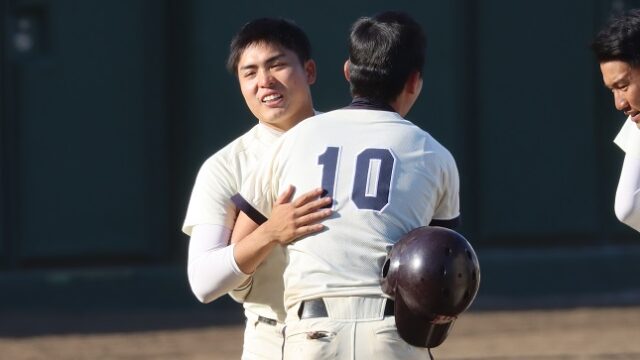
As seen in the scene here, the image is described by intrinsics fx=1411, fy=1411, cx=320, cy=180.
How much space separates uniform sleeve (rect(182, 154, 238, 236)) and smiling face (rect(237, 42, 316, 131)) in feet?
0.70

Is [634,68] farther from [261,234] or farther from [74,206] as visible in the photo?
[74,206]

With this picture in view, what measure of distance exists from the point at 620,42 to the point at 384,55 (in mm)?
786

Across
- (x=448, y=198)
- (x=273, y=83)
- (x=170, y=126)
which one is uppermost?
(x=273, y=83)

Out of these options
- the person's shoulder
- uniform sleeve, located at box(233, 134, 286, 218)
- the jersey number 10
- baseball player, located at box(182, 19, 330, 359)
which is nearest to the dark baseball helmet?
the jersey number 10

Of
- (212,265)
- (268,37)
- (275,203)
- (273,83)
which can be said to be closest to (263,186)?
(275,203)

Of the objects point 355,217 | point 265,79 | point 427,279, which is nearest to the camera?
point 427,279

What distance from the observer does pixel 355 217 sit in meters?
3.53

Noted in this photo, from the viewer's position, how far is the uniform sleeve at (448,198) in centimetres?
365

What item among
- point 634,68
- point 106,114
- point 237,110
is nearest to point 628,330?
point 237,110

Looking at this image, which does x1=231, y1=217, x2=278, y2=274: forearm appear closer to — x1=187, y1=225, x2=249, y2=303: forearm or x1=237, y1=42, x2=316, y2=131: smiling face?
x1=187, y1=225, x2=249, y2=303: forearm

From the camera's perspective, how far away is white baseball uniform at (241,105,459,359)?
3.51 metres

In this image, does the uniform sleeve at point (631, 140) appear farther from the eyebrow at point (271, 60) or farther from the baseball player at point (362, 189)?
the eyebrow at point (271, 60)

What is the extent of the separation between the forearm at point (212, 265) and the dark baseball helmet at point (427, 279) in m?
0.48

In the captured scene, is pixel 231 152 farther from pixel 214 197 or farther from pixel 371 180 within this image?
pixel 371 180
